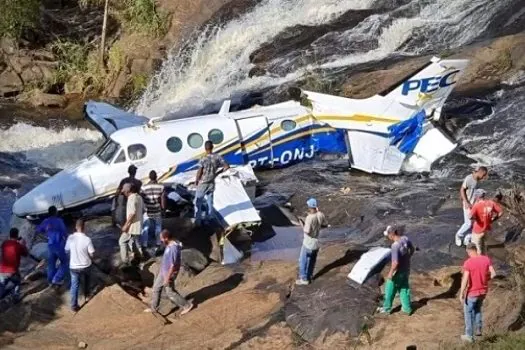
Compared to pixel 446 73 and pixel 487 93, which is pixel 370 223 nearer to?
pixel 446 73

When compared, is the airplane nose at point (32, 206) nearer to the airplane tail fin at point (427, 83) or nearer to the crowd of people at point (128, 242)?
the crowd of people at point (128, 242)

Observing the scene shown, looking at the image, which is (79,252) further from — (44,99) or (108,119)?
(44,99)

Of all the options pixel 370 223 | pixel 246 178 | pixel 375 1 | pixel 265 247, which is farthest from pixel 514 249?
pixel 375 1

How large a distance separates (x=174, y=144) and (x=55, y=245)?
4911mm

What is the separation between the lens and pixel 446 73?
22.3 meters

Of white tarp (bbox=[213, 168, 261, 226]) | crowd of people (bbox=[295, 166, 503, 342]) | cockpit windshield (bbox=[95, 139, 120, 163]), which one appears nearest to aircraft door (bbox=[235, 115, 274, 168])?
white tarp (bbox=[213, 168, 261, 226])

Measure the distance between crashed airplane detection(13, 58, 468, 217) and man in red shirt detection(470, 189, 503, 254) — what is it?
693 cm

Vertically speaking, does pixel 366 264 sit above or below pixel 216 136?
below

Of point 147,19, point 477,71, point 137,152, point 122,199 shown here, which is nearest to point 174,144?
point 137,152

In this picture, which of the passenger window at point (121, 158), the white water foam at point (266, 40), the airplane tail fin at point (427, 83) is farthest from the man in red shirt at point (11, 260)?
the white water foam at point (266, 40)

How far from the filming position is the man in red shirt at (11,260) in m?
15.4

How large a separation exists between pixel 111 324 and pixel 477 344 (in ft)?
19.7

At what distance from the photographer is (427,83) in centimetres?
2223

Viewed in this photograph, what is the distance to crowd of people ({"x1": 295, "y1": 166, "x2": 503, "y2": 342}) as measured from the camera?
12531 mm
